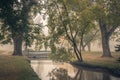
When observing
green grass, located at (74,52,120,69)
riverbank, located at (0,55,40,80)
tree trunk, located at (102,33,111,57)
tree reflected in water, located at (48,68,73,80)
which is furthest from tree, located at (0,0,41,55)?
tree trunk, located at (102,33,111,57)

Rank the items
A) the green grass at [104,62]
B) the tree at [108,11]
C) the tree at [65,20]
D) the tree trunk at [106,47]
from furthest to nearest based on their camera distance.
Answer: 1. the tree trunk at [106,47]
2. the tree at [65,20]
3. the tree at [108,11]
4. the green grass at [104,62]

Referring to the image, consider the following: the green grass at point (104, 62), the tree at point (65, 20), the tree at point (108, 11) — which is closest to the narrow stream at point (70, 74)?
the green grass at point (104, 62)

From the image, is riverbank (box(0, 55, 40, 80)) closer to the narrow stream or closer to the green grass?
the narrow stream

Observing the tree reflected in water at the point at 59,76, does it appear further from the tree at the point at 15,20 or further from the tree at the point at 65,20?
the tree at the point at 65,20

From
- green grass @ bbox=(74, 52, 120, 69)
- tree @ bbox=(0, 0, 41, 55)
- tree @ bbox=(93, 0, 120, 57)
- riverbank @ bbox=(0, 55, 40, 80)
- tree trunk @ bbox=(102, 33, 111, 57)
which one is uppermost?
tree @ bbox=(93, 0, 120, 57)

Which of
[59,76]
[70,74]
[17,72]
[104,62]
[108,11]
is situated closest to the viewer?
[17,72]

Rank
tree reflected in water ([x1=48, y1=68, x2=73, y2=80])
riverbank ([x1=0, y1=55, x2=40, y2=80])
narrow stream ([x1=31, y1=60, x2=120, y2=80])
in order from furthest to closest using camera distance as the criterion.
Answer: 1. narrow stream ([x1=31, y1=60, x2=120, y2=80])
2. tree reflected in water ([x1=48, y1=68, x2=73, y2=80])
3. riverbank ([x1=0, y1=55, x2=40, y2=80])

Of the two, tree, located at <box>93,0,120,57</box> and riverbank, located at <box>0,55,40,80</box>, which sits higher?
tree, located at <box>93,0,120,57</box>

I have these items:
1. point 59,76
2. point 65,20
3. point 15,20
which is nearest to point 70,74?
point 59,76

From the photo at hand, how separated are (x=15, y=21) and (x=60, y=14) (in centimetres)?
1602

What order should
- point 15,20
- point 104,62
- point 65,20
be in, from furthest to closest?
point 104,62 < point 65,20 < point 15,20

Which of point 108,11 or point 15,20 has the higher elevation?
point 108,11

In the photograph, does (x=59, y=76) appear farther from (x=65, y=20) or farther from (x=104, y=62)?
(x=104, y=62)

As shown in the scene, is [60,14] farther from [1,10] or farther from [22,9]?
[1,10]
